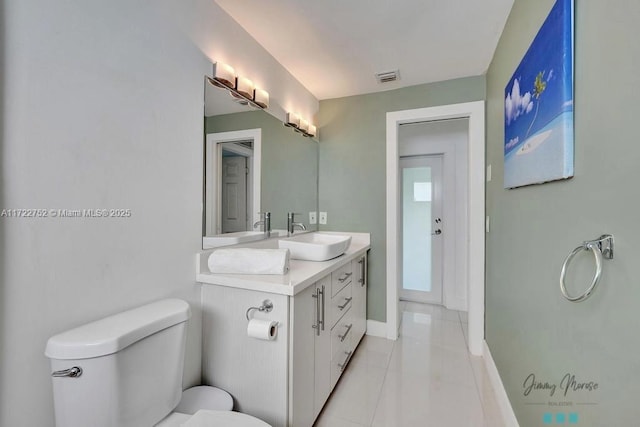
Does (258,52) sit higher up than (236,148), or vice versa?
(258,52)

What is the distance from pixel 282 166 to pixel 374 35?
1.12m

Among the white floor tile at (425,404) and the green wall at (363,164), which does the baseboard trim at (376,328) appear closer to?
the green wall at (363,164)

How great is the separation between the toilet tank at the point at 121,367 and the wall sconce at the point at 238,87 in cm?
120

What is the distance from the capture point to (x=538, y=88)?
109cm

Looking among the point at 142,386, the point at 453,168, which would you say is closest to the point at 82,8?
the point at 142,386

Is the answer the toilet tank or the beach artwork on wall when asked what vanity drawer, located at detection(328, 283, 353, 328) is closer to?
the toilet tank

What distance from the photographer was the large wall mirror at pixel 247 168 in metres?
1.49

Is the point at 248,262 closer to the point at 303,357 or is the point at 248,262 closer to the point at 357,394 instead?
the point at 303,357

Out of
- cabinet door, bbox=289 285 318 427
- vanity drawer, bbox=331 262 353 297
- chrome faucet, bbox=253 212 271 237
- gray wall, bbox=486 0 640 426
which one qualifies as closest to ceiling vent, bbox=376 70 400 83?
gray wall, bbox=486 0 640 426

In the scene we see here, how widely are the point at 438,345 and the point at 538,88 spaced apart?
7.01ft

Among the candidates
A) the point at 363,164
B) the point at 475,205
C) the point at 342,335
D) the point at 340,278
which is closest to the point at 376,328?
the point at 342,335

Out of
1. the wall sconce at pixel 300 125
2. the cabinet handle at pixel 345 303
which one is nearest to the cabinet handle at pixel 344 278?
the cabinet handle at pixel 345 303

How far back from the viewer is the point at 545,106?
1.03 m

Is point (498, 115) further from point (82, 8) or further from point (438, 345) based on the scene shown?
point (82, 8)
